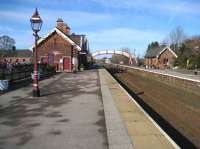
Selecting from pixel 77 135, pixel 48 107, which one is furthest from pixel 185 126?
pixel 77 135

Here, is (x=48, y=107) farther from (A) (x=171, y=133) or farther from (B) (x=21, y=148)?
(B) (x=21, y=148)

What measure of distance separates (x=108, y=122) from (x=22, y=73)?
20.3m

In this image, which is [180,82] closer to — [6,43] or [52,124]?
[52,124]

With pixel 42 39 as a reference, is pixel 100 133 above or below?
below

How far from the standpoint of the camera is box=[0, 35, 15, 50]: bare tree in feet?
399

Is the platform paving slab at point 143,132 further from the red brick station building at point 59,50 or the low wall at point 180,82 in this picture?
the red brick station building at point 59,50

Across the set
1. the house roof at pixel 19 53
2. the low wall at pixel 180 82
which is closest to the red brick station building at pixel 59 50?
the low wall at pixel 180 82

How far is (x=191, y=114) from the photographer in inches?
715

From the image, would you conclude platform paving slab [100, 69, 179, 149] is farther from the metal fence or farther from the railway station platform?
the metal fence

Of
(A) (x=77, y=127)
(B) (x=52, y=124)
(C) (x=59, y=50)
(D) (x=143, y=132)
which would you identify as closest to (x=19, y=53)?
(C) (x=59, y=50)

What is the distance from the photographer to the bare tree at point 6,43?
122m

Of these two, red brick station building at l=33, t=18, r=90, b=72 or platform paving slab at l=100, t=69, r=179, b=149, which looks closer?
platform paving slab at l=100, t=69, r=179, b=149

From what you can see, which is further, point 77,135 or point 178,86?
point 178,86

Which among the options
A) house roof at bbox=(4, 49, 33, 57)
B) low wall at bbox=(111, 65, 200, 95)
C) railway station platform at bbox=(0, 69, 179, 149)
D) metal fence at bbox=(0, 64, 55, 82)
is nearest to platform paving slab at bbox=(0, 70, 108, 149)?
railway station platform at bbox=(0, 69, 179, 149)
